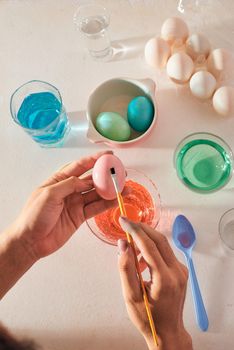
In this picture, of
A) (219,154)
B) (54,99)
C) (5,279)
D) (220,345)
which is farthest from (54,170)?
(220,345)

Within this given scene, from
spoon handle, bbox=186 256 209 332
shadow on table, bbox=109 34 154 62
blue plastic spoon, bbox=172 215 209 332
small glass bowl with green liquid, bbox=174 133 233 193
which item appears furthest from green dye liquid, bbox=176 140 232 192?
A: shadow on table, bbox=109 34 154 62

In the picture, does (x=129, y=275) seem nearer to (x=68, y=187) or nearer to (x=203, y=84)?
(x=68, y=187)

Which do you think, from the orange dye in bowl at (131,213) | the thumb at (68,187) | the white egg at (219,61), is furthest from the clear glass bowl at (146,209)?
the white egg at (219,61)

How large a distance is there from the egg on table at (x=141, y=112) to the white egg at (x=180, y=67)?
3.9 inches

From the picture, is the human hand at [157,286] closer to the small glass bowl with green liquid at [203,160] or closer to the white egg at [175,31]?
the small glass bowl with green liquid at [203,160]

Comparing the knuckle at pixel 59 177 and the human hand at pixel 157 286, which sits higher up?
the knuckle at pixel 59 177

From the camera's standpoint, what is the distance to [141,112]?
88 centimetres

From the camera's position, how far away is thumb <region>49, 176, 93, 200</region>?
768 mm

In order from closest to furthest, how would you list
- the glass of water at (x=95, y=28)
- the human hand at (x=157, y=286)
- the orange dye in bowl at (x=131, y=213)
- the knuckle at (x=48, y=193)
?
the human hand at (x=157, y=286)
the knuckle at (x=48, y=193)
the orange dye in bowl at (x=131, y=213)
the glass of water at (x=95, y=28)

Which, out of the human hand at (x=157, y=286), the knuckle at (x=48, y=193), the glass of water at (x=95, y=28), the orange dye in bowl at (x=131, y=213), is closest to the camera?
the human hand at (x=157, y=286)

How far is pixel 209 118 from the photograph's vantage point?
3.10 ft

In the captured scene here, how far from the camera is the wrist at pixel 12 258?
0.78 m

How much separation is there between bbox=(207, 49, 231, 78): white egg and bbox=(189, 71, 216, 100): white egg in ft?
0.09

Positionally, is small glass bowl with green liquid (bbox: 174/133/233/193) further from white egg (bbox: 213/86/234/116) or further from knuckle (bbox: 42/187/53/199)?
knuckle (bbox: 42/187/53/199)
